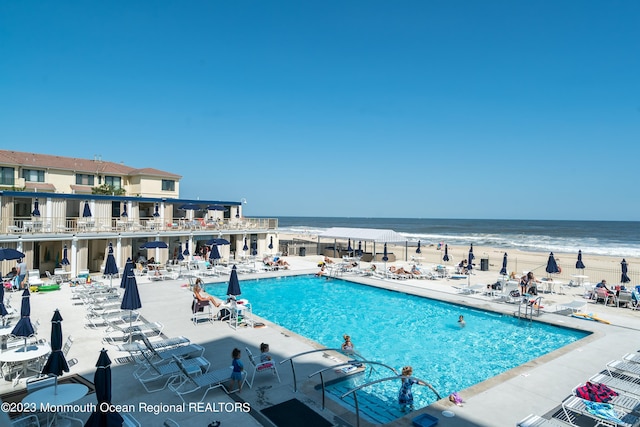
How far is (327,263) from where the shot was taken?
2730 centimetres

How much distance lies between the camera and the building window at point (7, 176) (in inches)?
1258

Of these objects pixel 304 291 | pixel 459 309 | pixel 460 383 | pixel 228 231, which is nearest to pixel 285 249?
pixel 228 231

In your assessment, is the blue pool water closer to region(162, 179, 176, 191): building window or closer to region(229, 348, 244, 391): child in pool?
region(229, 348, 244, 391): child in pool

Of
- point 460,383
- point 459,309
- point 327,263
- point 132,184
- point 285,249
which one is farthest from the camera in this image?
point 132,184

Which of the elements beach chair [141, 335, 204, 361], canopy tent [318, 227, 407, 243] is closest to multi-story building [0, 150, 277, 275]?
canopy tent [318, 227, 407, 243]

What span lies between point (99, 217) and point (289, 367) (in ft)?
61.7

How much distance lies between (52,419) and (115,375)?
2148 mm

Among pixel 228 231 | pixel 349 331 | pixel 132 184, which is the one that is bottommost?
pixel 349 331

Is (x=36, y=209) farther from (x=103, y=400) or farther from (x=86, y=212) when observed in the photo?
(x=103, y=400)

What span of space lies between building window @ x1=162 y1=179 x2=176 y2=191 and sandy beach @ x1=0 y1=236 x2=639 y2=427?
20.3m

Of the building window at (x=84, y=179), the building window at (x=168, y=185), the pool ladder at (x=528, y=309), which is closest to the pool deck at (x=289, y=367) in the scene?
the pool ladder at (x=528, y=309)

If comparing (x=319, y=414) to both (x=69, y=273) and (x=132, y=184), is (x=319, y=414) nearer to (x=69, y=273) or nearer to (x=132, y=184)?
(x=69, y=273)

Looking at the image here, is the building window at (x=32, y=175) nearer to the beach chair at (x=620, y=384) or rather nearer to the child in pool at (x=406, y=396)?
the child in pool at (x=406, y=396)

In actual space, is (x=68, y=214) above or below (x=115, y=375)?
above
